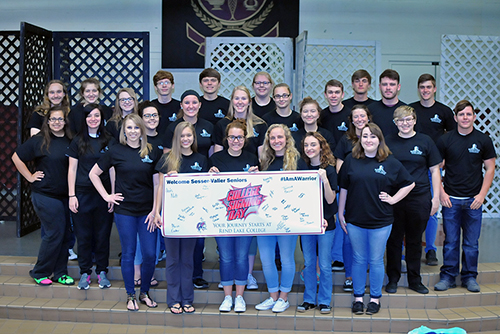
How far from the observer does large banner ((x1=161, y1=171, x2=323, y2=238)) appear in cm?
364

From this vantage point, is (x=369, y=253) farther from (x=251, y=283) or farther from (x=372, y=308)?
(x=251, y=283)

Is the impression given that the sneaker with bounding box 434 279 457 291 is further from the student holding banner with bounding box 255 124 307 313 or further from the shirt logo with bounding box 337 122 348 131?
the shirt logo with bounding box 337 122 348 131

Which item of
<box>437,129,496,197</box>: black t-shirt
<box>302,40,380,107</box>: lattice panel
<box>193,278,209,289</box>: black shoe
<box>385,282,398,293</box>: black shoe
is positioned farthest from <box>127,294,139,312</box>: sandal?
<box>302,40,380,107</box>: lattice panel

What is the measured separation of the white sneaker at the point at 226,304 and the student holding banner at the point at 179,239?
0.24 meters

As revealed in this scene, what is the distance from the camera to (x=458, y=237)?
403cm

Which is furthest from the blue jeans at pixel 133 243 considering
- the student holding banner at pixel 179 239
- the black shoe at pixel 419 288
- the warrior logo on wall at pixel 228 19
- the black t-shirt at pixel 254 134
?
the warrior logo on wall at pixel 228 19

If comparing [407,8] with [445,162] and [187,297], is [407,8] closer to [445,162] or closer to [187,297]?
[445,162]

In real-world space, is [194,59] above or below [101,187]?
above

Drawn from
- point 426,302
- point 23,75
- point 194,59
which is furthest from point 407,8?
point 23,75

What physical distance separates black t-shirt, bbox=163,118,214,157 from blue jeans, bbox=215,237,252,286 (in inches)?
32.9

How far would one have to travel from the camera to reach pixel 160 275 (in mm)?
4246

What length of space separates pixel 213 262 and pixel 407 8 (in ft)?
16.9

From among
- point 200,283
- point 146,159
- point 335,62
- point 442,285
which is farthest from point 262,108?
point 335,62

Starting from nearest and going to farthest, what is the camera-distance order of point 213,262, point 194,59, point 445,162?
point 445,162 → point 213,262 → point 194,59
